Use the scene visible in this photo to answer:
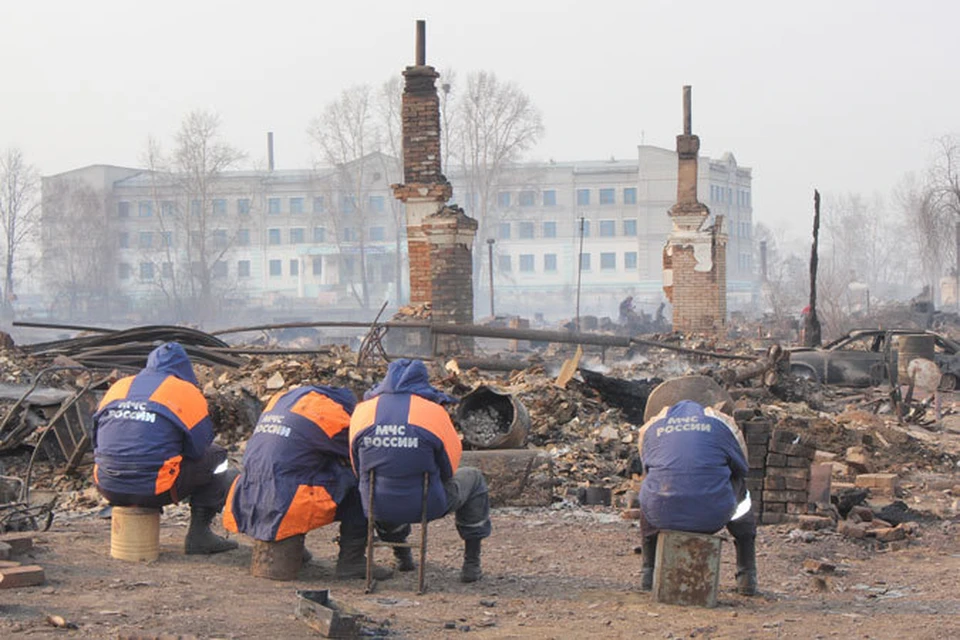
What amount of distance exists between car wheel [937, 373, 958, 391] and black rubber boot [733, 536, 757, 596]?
1663 cm

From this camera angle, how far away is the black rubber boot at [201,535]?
7711 mm

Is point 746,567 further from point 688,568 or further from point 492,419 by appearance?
point 492,419

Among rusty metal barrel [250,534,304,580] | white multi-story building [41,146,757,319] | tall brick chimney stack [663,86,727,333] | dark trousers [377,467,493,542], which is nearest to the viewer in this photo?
rusty metal barrel [250,534,304,580]

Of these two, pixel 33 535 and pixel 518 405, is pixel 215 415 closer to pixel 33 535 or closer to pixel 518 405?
pixel 518 405

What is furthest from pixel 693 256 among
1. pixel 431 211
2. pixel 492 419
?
pixel 492 419

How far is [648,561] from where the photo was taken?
7.12m

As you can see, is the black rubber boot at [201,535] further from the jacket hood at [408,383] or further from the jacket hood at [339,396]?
the jacket hood at [408,383]

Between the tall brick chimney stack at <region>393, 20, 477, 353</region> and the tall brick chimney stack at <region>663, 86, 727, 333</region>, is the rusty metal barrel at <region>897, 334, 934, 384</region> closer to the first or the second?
the tall brick chimney stack at <region>663, 86, 727, 333</region>

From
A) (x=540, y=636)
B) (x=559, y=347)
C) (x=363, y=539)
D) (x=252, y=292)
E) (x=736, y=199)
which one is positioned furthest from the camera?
(x=736, y=199)

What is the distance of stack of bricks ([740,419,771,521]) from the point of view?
31.6ft

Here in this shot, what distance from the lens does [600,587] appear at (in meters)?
7.30

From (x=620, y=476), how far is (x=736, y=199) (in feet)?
274

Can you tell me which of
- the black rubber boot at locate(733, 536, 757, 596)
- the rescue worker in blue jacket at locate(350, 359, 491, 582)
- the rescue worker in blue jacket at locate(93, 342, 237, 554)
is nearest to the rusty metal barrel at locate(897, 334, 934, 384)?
the black rubber boot at locate(733, 536, 757, 596)

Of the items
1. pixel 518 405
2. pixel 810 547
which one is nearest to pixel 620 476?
pixel 518 405
